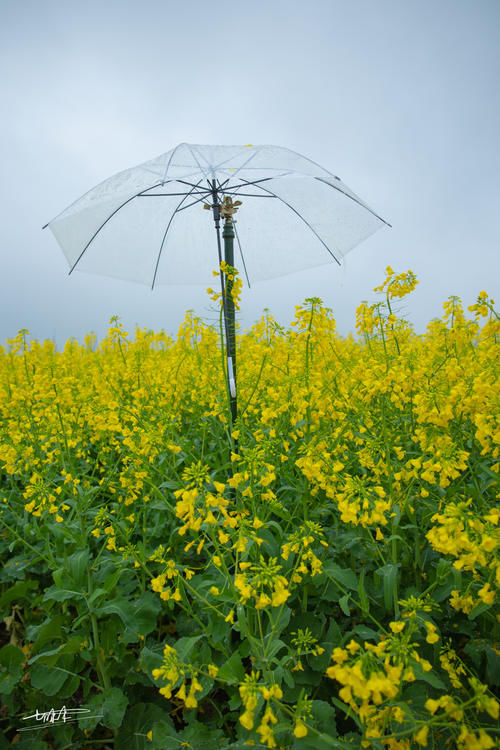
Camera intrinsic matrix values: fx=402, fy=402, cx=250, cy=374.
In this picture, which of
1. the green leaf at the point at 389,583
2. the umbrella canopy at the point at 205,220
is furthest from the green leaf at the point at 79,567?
the umbrella canopy at the point at 205,220

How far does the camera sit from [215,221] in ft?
9.16

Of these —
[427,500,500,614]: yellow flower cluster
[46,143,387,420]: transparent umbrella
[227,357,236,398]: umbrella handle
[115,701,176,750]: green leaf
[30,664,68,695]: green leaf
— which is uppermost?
[46,143,387,420]: transparent umbrella

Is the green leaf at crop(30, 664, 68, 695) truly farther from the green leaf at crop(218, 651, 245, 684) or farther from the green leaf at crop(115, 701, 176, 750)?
the green leaf at crop(218, 651, 245, 684)

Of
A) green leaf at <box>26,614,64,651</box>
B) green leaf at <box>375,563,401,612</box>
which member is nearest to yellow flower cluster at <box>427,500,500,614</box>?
green leaf at <box>375,563,401,612</box>

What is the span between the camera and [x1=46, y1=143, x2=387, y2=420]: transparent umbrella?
2.57 m


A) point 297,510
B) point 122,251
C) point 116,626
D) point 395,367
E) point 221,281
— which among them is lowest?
point 116,626

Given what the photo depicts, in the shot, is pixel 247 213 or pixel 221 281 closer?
pixel 221 281

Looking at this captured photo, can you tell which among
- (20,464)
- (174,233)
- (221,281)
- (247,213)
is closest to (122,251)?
(174,233)

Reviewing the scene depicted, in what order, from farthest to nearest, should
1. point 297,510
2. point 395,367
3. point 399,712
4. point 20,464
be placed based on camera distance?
point 20,464, point 297,510, point 395,367, point 399,712

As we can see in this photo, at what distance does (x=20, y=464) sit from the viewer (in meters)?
2.84

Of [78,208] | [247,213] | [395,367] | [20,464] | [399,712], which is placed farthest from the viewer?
[247,213]

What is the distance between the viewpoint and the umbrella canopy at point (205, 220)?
257 centimetres

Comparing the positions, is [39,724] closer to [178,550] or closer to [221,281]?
[178,550]

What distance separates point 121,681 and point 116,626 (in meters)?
0.41
